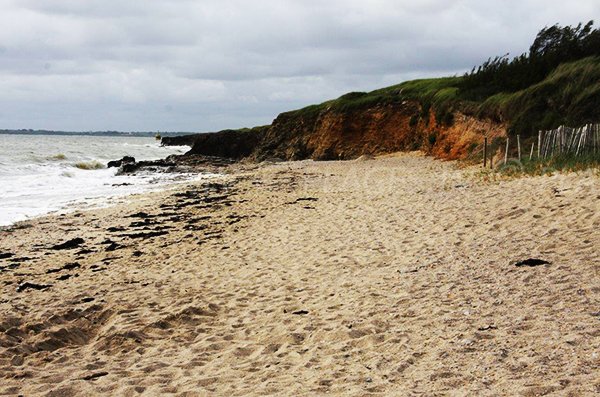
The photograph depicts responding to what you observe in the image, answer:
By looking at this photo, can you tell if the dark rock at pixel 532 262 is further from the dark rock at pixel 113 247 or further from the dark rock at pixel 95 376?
the dark rock at pixel 113 247

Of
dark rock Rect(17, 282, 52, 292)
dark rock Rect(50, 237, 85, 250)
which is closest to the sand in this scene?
dark rock Rect(17, 282, 52, 292)

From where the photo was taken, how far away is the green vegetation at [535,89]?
19.9 m

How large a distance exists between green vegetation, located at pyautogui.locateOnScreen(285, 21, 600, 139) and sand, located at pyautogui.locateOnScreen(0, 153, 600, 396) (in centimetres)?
754

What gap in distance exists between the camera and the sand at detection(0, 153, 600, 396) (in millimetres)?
4918

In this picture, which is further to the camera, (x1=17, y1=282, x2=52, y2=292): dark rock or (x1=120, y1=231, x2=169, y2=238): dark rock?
(x1=120, y1=231, x2=169, y2=238): dark rock

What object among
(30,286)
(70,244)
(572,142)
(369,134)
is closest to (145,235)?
(70,244)

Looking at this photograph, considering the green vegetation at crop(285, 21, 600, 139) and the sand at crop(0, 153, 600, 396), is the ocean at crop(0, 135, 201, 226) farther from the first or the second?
the green vegetation at crop(285, 21, 600, 139)

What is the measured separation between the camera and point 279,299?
301 inches

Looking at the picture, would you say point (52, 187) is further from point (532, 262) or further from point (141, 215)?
point (532, 262)

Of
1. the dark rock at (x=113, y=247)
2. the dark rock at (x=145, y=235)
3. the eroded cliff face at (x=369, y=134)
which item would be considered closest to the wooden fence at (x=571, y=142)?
the eroded cliff face at (x=369, y=134)

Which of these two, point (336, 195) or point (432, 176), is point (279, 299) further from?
point (432, 176)

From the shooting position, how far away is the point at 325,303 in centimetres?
726

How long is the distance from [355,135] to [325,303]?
109 feet

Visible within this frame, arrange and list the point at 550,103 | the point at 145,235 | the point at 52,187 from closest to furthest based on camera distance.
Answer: the point at 145,235 < the point at 550,103 < the point at 52,187
